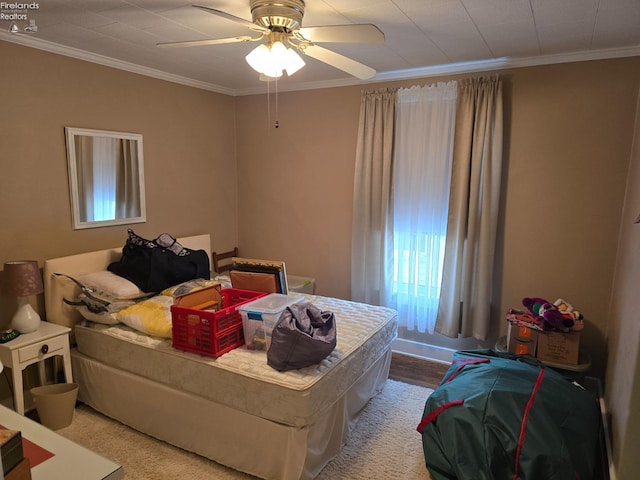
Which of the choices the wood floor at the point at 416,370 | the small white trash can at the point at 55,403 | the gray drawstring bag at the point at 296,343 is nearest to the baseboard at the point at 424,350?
the wood floor at the point at 416,370

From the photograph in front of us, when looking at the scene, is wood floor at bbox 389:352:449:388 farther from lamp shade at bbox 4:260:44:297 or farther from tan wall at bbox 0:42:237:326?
lamp shade at bbox 4:260:44:297

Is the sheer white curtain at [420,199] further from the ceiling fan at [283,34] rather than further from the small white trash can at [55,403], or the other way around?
the small white trash can at [55,403]

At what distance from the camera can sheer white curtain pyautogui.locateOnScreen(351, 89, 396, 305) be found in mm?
3672

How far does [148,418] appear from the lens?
8.23ft

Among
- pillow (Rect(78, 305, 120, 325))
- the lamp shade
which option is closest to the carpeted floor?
pillow (Rect(78, 305, 120, 325))

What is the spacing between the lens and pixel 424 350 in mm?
3807

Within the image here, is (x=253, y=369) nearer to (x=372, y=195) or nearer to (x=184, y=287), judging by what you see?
(x=184, y=287)

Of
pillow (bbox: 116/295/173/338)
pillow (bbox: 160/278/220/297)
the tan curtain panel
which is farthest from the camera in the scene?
the tan curtain panel

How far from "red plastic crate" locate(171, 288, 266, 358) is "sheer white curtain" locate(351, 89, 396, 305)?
67.3 inches

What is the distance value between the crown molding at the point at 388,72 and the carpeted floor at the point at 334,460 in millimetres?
2548

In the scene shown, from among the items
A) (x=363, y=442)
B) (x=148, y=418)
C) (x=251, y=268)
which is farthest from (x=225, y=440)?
(x=251, y=268)

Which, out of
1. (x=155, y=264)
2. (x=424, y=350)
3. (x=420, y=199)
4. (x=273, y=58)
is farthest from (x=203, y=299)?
(x=424, y=350)

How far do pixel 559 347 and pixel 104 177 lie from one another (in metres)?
3.68

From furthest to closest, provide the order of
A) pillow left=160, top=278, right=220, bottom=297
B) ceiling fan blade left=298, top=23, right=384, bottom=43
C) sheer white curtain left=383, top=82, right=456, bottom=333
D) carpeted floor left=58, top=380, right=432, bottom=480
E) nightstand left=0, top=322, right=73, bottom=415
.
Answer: sheer white curtain left=383, top=82, right=456, bottom=333, pillow left=160, top=278, right=220, bottom=297, nightstand left=0, top=322, right=73, bottom=415, carpeted floor left=58, top=380, right=432, bottom=480, ceiling fan blade left=298, top=23, right=384, bottom=43
